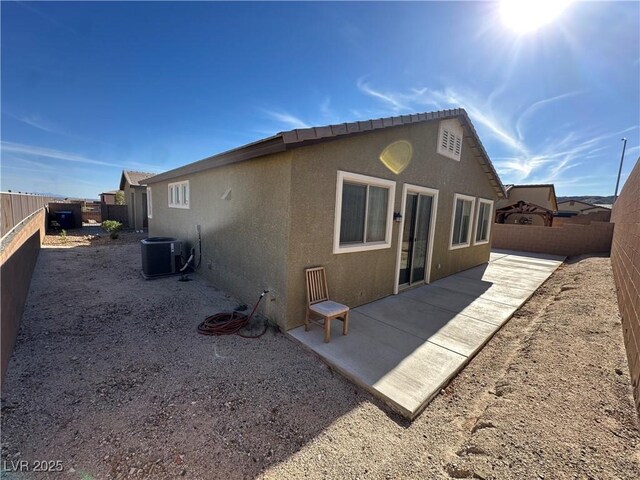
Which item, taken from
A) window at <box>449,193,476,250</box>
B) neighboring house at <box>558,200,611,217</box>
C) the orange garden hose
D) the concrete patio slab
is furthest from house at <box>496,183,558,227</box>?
the orange garden hose

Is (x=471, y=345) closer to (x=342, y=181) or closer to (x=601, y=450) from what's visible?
(x=601, y=450)

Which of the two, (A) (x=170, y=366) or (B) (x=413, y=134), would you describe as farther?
(B) (x=413, y=134)

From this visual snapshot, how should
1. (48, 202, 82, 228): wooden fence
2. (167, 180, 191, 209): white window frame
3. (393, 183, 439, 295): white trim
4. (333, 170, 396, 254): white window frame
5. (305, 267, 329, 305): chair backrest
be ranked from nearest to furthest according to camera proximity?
1. (305, 267, 329, 305): chair backrest
2. (333, 170, 396, 254): white window frame
3. (393, 183, 439, 295): white trim
4. (167, 180, 191, 209): white window frame
5. (48, 202, 82, 228): wooden fence

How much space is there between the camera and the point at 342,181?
4.45 m


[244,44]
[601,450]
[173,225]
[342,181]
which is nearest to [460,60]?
[342,181]

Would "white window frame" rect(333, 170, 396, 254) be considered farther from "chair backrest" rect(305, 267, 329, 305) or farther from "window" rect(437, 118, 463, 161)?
"window" rect(437, 118, 463, 161)

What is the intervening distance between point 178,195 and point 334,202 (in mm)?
6247

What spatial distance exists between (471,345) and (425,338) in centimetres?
66

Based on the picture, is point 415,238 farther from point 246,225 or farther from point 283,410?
point 283,410

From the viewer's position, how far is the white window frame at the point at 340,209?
A: 443 cm

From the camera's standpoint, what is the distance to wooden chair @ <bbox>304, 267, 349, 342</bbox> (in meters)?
3.81

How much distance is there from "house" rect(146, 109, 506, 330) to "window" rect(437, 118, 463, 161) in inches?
1.0

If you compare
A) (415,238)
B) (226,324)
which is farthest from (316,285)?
(415,238)

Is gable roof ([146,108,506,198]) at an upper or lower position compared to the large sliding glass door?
upper
